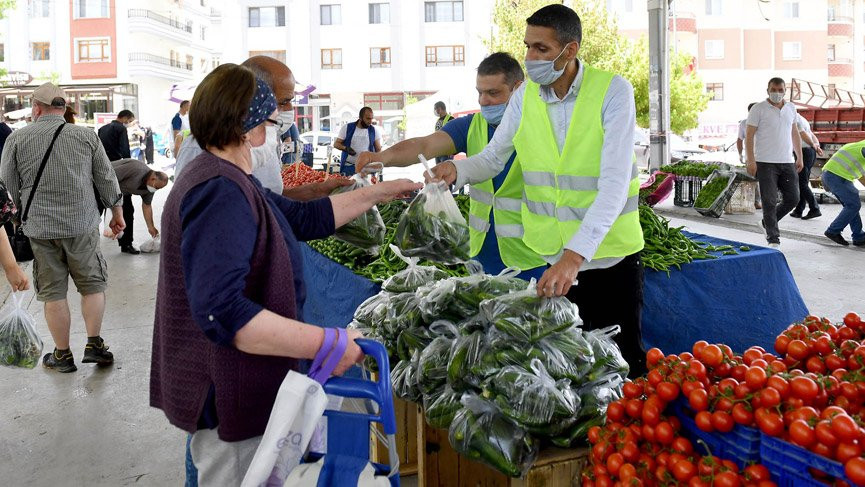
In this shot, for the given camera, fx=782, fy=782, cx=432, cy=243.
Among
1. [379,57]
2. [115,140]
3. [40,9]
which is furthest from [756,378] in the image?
[40,9]

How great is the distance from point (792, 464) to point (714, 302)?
9.96 ft

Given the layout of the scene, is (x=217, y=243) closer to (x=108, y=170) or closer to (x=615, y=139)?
(x=615, y=139)

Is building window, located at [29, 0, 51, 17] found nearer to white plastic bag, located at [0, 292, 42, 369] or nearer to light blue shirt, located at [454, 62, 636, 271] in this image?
white plastic bag, located at [0, 292, 42, 369]

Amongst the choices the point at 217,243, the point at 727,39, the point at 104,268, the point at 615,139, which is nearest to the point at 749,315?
the point at 615,139

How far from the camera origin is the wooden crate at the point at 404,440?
3.54 m

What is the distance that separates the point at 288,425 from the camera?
1.80m

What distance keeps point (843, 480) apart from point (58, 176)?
16.8ft

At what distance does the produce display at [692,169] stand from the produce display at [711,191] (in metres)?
0.28

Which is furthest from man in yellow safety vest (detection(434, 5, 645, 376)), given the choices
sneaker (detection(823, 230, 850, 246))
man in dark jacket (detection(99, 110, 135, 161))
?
man in dark jacket (detection(99, 110, 135, 161))

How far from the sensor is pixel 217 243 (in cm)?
178

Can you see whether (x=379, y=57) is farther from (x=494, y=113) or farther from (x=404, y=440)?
(x=404, y=440)

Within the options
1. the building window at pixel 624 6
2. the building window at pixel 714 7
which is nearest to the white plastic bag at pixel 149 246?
the building window at pixel 624 6

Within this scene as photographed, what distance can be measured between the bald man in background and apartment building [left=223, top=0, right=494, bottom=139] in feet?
124

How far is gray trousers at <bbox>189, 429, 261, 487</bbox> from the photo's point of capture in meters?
2.02
